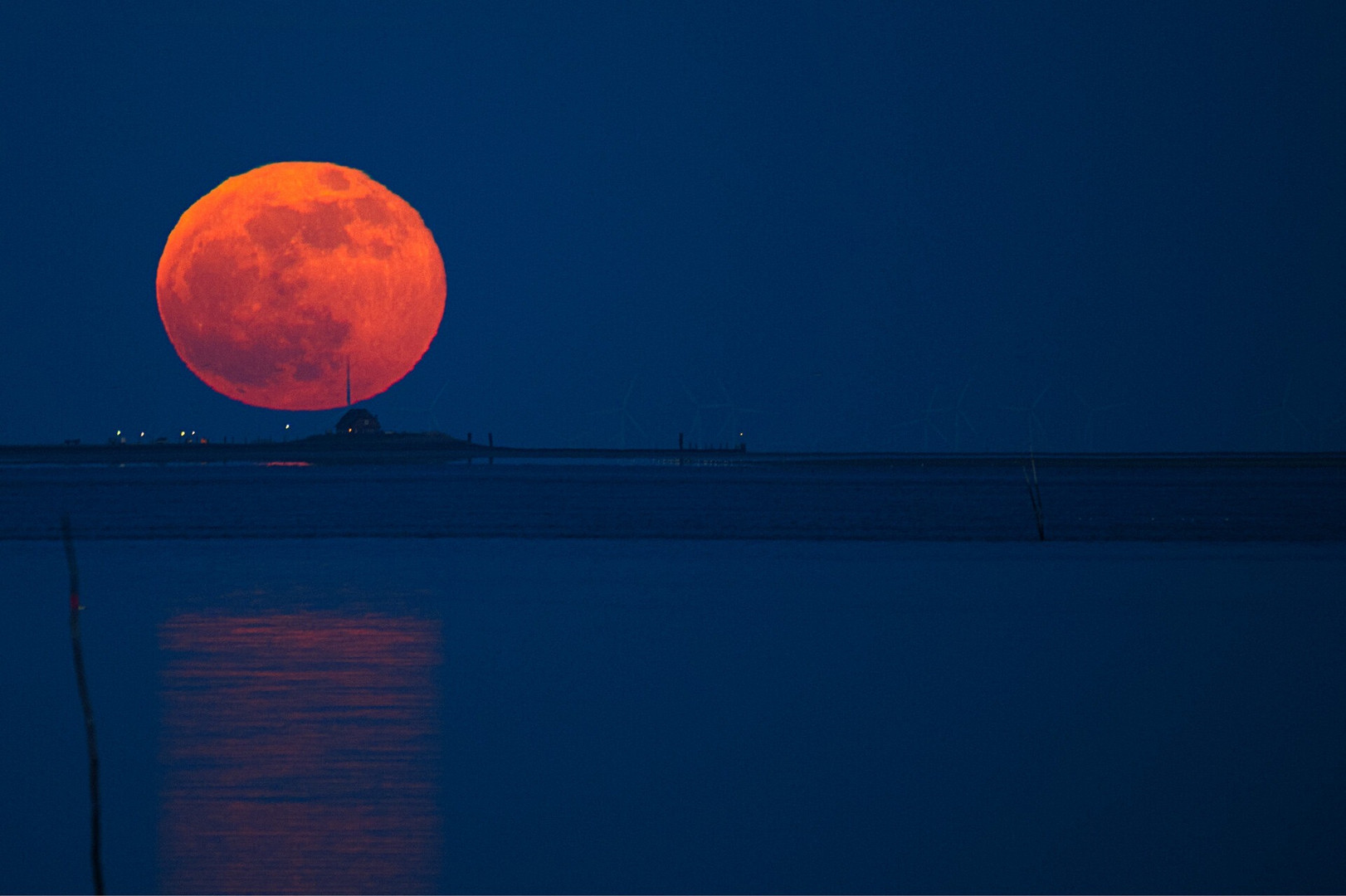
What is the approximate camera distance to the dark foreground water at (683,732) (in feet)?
40.7

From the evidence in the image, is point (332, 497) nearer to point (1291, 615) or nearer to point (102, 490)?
point (102, 490)

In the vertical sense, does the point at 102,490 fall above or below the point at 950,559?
above

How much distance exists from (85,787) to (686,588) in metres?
23.4

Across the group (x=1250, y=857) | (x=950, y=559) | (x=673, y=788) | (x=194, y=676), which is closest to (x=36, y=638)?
(x=194, y=676)

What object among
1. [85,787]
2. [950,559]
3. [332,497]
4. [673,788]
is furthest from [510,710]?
[332,497]

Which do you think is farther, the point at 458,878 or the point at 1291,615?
the point at 1291,615

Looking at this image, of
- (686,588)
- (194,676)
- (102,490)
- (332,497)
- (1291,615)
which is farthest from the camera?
(102,490)

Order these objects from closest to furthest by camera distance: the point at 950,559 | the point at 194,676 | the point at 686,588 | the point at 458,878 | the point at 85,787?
1. the point at 458,878
2. the point at 85,787
3. the point at 194,676
4. the point at 686,588
5. the point at 950,559

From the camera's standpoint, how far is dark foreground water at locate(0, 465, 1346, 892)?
488 inches

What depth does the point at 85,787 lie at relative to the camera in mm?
14812

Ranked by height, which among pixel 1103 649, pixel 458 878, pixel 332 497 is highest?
pixel 332 497

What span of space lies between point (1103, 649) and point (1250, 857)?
1306 cm

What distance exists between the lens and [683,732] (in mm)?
18078

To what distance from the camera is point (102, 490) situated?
148m
